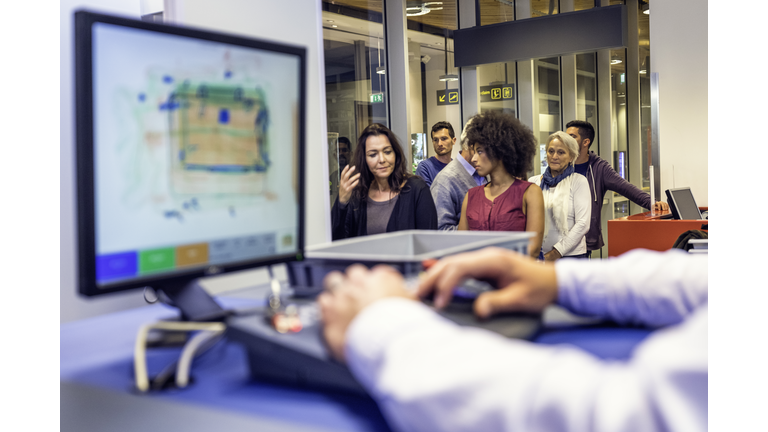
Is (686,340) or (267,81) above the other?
(267,81)

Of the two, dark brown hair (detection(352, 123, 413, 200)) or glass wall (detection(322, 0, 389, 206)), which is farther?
glass wall (detection(322, 0, 389, 206))

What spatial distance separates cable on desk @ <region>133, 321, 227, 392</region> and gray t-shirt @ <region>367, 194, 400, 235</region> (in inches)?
56.1

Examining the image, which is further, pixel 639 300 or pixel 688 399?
pixel 639 300

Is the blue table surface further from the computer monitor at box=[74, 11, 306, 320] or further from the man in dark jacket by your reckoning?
the man in dark jacket

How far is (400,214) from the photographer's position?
2.14 m

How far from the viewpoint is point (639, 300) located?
0.68m

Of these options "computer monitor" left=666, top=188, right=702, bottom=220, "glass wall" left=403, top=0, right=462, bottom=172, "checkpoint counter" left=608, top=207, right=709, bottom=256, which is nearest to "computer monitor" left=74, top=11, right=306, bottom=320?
"checkpoint counter" left=608, top=207, right=709, bottom=256

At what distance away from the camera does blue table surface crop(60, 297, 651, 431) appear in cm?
55

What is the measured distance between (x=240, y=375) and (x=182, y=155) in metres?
0.25
